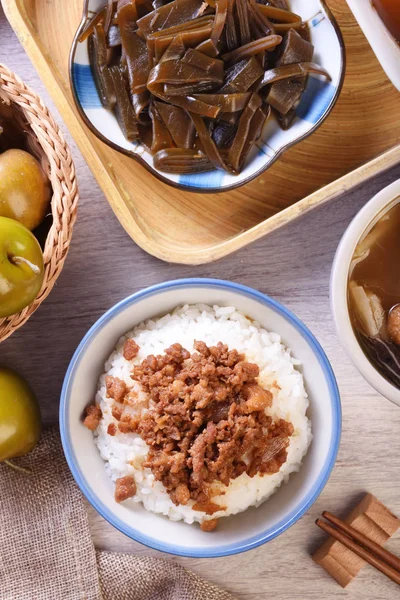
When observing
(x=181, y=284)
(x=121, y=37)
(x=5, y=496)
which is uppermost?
(x=121, y=37)

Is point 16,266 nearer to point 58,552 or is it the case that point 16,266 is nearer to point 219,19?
point 219,19

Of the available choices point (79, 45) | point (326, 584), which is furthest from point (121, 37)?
point (326, 584)

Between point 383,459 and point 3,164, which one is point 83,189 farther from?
point 383,459

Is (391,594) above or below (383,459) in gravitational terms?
below

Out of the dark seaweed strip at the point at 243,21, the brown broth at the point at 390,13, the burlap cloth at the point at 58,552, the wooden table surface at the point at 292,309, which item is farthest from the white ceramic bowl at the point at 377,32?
→ the burlap cloth at the point at 58,552

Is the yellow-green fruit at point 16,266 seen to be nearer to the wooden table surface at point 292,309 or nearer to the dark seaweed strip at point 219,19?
the wooden table surface at point 292,309

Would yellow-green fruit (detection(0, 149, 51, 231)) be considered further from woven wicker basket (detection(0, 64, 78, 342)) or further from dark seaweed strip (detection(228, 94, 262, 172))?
dark seaweed strip (detection(228, 94, 262, 172))

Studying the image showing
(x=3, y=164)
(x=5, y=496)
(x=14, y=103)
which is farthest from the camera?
(x=5, y=496)
